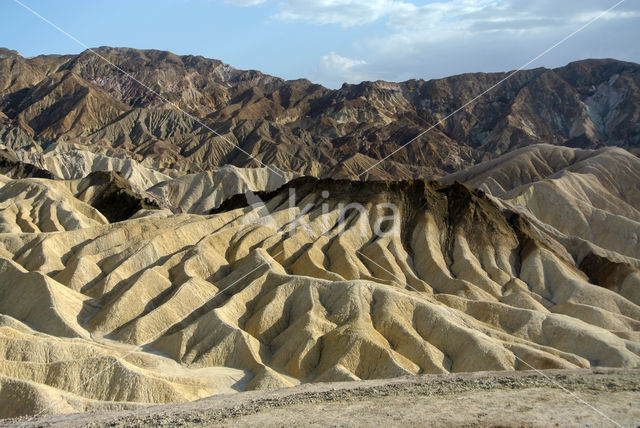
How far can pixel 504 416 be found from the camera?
2419 centimetres

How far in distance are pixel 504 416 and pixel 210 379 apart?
858 inches

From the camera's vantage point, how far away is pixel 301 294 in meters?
53.7

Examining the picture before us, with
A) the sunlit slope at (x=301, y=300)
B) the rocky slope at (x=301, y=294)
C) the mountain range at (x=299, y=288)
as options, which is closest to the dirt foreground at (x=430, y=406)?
the mountain range at (x=299, y=288)

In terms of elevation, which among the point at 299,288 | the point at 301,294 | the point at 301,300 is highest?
the point at 299,288

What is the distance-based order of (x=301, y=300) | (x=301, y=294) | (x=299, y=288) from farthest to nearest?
(x=299, y=288) → (x=301, y=294) → (x=301, y=300)

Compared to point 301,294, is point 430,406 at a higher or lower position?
higher

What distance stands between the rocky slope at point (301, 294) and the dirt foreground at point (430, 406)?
7.50m

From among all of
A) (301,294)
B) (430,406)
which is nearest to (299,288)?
(301,294)

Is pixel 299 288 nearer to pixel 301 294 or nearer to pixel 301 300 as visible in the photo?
pixel 301 294

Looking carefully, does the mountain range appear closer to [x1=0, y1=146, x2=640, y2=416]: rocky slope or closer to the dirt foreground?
[x1=0, y1=146, x2=640, y2=416]: rocky slope

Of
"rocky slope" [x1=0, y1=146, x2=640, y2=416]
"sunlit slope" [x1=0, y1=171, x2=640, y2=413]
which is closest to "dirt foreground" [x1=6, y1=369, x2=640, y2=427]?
"rocky slope" [x1=0, y1=146, x2=640, y2=416]

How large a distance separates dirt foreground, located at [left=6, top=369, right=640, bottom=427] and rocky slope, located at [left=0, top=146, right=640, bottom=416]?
7.50 meters

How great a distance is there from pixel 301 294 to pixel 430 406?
28365 millimetres

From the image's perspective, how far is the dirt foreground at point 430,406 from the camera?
24156mm
